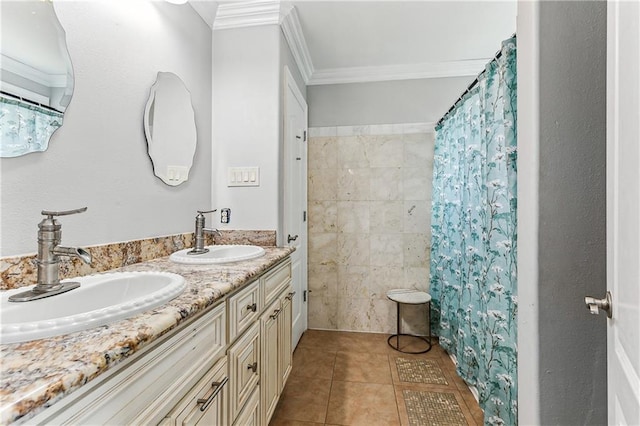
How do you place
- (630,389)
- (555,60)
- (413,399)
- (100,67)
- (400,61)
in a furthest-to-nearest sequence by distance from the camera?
(400,61) → (413,399) → (100,67) → (555,60) → (630,389)

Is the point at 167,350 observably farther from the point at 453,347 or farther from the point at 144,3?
the point at 453,347

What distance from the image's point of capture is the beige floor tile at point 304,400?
167 centimetres

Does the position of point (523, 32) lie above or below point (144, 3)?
below

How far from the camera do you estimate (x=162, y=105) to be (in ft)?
4.83

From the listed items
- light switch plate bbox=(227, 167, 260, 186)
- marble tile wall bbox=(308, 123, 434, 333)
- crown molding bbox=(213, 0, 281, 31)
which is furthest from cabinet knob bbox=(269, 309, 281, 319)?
crown molding bbox=(213, 0, 281, 31)

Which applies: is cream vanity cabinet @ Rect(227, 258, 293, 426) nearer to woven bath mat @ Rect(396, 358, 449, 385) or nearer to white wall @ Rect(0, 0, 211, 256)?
white wall @ Rect(0, 0, 211, 256)

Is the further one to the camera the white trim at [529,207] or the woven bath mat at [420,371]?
the woven bath mat at [420,371]

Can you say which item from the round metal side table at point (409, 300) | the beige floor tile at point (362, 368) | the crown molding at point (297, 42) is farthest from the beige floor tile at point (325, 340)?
the crown molding at point (297, 42)

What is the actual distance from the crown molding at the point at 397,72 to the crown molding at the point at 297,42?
163 millimetres

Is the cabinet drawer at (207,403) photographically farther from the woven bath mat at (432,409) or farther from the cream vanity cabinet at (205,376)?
the woven bath mat at (432,409)

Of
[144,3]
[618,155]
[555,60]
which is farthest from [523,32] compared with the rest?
[144,3]

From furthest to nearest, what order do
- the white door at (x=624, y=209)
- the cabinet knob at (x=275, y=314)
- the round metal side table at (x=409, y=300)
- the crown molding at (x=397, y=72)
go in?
the crown molding at (x=397, y=72), the round metal side table at (x=409, y=300), the cabinet knob at (x=275, y=314), the white door at (x=624, y=209)

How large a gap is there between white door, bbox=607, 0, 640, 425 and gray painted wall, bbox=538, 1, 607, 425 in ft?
0.69

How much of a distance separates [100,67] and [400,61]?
2323 millimetres
